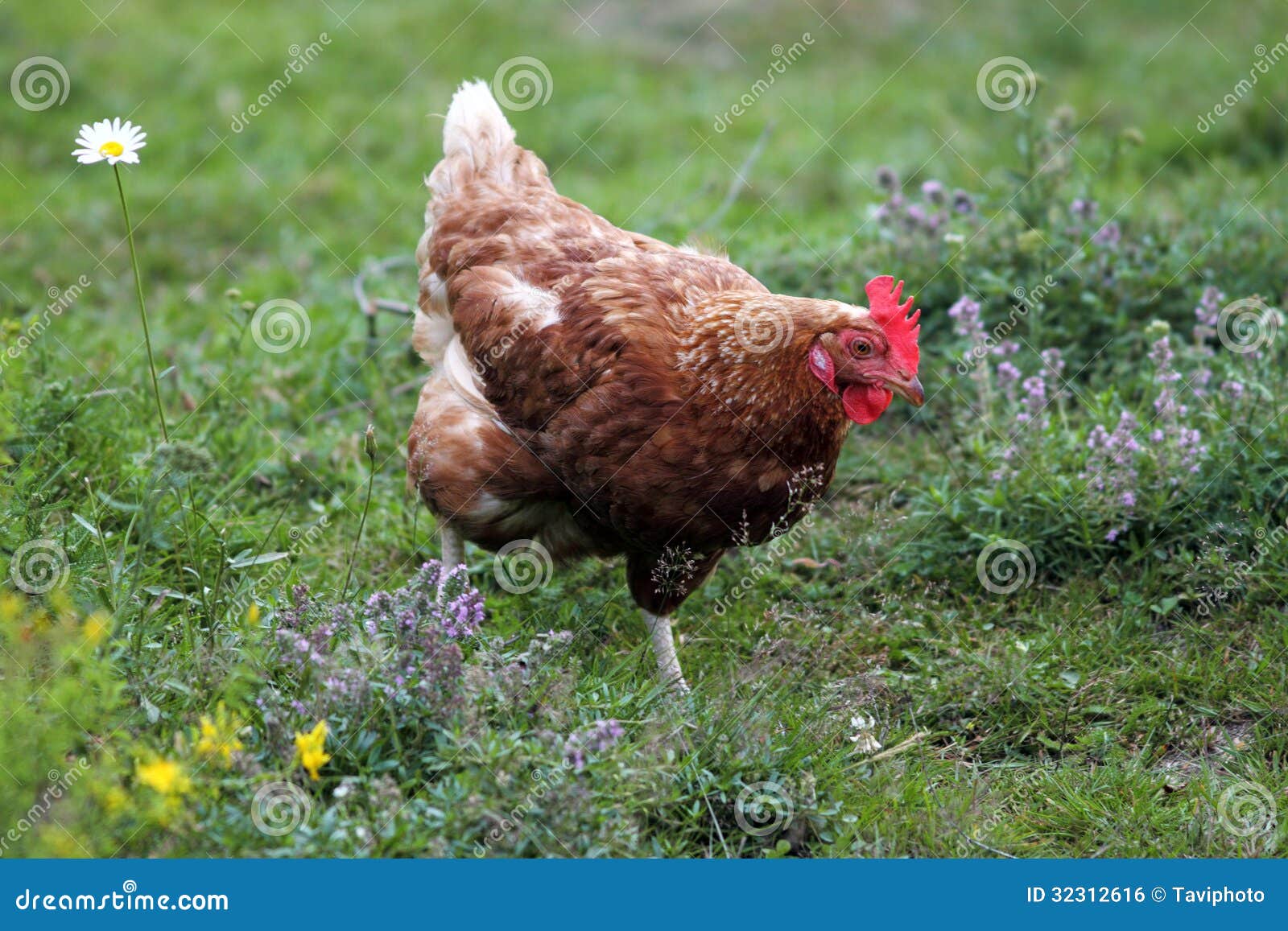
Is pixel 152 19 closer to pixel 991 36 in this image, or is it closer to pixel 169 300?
pixel 169 300

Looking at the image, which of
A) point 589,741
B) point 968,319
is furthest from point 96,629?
point 968,319

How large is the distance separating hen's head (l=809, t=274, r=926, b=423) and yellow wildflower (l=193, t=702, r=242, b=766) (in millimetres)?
1798

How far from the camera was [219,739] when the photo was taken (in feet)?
9.56

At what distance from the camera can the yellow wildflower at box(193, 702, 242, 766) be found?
112 inches

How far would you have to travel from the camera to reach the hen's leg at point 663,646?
12.5ft

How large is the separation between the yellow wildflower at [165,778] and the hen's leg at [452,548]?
63.1 inches

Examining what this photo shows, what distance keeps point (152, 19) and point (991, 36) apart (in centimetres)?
Result: 656

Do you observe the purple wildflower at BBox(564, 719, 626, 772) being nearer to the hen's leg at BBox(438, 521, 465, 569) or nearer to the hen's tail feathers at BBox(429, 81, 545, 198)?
the hen's leg at BBox(438, 521, 465, 569)

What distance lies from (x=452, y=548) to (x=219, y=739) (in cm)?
148

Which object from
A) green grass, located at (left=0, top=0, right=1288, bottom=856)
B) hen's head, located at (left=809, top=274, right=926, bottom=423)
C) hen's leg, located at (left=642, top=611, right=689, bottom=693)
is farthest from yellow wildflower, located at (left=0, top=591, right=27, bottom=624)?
hen's head, located at (left=809, top=274, right=926, bottom=423)

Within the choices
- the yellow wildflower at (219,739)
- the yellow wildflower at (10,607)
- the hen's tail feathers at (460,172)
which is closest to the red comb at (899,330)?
the hen's tail feathers at (460,172)

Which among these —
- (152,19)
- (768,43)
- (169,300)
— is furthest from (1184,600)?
(152,19)

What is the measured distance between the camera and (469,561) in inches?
181

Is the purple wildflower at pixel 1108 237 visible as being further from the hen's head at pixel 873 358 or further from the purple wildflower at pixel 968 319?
the hen's head at pixel 873 358
